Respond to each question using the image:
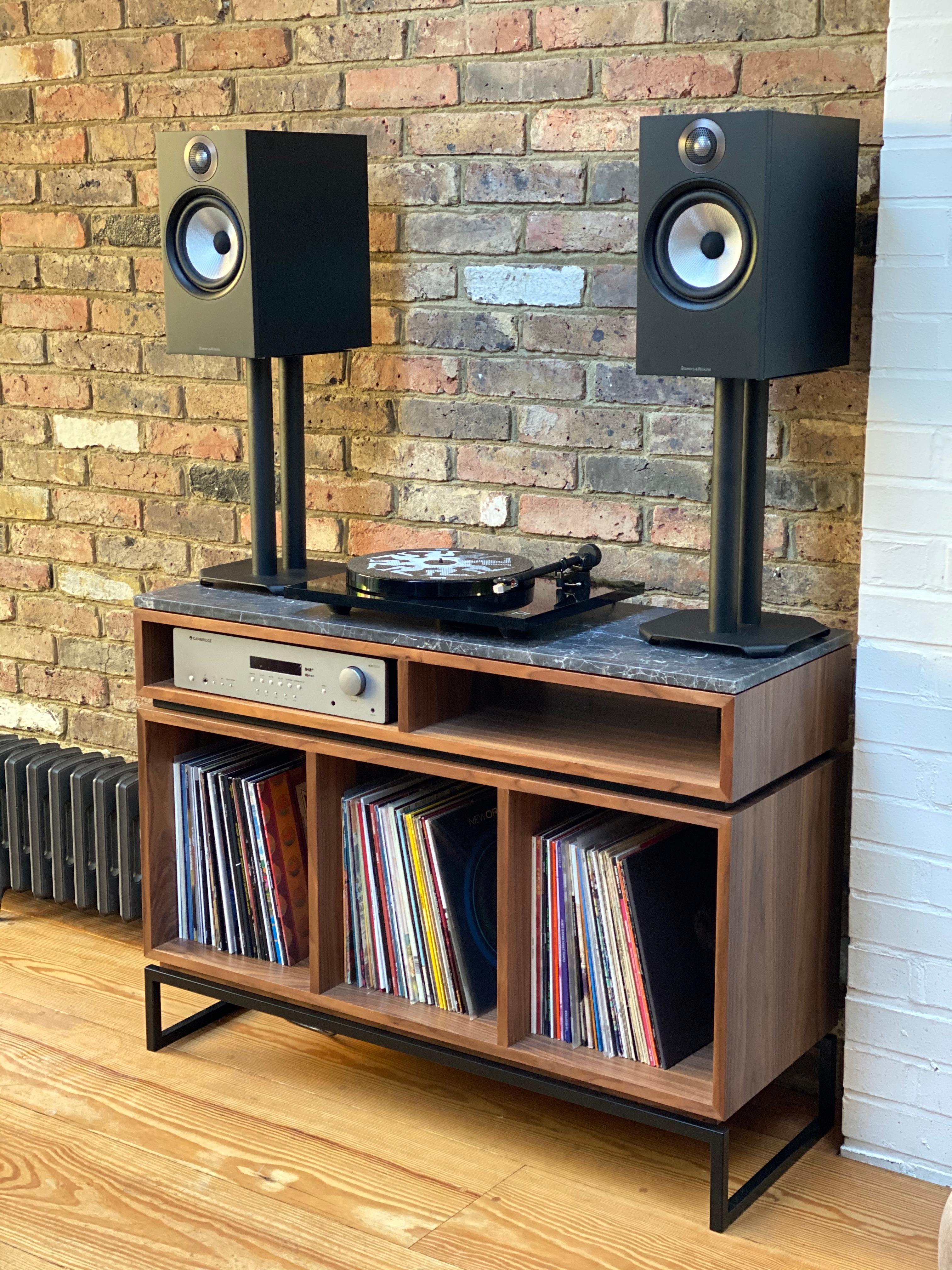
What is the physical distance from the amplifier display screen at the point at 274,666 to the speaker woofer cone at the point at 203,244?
1.69 feet

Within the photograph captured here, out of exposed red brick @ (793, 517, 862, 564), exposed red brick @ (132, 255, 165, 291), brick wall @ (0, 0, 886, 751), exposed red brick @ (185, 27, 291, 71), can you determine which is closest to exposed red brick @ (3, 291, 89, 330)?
brick wall @ (0, 0, 886, 751)

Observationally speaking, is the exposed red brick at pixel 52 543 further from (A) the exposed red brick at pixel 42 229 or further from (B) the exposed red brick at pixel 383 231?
(B) the exposed red brick at pixel 383 231

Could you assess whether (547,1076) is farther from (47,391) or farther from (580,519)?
(47,391)

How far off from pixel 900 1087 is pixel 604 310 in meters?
1.13

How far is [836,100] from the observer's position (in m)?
1.94

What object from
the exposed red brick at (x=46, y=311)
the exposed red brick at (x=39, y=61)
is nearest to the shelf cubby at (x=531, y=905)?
the exposed red brick at (x=46, y=311)

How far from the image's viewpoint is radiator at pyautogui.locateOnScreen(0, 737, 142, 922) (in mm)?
2609

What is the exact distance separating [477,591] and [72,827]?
1099 millimetres

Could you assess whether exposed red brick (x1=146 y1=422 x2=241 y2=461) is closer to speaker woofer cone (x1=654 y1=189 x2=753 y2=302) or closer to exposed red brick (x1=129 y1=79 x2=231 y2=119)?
exposed red brick (x1=129 y1=79 x2=231 y2=119)

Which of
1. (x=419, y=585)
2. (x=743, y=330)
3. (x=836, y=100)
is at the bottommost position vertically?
(x=419, y=585)

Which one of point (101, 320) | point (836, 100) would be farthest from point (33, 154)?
point (836, 100)

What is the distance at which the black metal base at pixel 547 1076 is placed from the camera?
1.84 m

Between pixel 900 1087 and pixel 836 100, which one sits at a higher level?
pixel 836 100

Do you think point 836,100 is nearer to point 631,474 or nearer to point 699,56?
point 699,56
